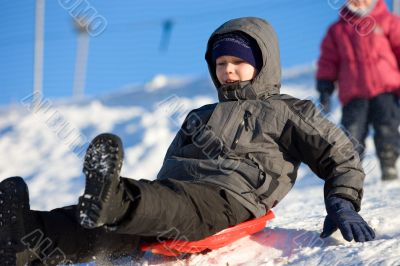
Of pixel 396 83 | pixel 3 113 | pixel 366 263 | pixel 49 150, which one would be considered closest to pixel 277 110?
pixel 366 263

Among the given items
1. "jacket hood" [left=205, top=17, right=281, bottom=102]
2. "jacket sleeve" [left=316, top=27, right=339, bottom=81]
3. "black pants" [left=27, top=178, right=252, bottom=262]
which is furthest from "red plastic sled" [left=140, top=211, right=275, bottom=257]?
"jacket sleeve" [left=316, top=27, right=339, bottom=81]

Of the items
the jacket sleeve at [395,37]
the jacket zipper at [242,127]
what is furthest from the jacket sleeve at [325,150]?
the jacket sleeve at [395,37]

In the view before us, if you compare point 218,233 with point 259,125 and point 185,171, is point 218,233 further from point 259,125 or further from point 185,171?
point 259,125

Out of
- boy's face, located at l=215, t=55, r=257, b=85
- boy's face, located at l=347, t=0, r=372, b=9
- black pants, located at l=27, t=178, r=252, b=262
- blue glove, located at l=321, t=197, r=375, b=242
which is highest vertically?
boy's face, located at l=347, t=0, r=372, b=9

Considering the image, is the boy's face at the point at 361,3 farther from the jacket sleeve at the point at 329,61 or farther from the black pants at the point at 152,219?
the black pants at the point at 152,219

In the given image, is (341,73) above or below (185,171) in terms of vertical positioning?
above

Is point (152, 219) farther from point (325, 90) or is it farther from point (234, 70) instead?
point (325, 90)

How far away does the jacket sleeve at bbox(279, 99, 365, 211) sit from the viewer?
2.45m

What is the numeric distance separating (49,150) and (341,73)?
4476mm

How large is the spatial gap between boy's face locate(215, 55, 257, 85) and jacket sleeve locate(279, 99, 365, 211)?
1.04 ft

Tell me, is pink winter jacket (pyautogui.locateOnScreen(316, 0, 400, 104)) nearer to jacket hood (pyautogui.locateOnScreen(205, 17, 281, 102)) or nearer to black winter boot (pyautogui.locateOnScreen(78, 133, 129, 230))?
jacket hood (pyautogui.locateOnScreen(205, 17, 281, 102))

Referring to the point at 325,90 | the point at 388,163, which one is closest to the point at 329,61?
the point at 325,90

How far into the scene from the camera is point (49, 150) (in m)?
8.45

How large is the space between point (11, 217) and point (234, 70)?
4.09ft
